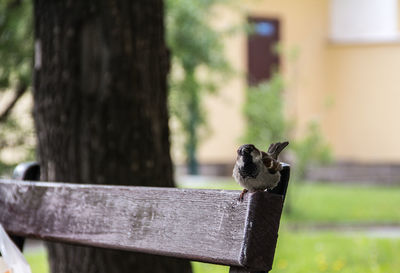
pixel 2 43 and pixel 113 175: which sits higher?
pixel 2 43

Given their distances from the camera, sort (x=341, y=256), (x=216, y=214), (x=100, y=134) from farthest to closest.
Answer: (x=341, y=256) → (x=100, y=134) → (x=216, y=214)

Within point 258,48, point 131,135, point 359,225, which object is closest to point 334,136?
point 258,48

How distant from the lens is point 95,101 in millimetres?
2887

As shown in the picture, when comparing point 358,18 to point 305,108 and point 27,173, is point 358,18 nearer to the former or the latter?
point 305,108

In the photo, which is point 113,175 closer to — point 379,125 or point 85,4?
point 85,4

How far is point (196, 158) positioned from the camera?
15414mm

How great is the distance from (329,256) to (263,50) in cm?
1075

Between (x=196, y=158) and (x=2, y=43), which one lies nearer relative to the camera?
(x=2, y=43)

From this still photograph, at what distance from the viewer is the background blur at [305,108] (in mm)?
8219

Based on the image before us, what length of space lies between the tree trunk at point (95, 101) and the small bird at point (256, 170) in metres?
1.30

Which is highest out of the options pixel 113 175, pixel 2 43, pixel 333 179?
pixel 2 43

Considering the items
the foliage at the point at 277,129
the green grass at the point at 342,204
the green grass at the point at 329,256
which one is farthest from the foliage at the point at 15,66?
the foliage at the point at 277,129

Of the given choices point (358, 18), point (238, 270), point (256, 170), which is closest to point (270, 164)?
point (256, 170)

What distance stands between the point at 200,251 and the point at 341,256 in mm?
5064
